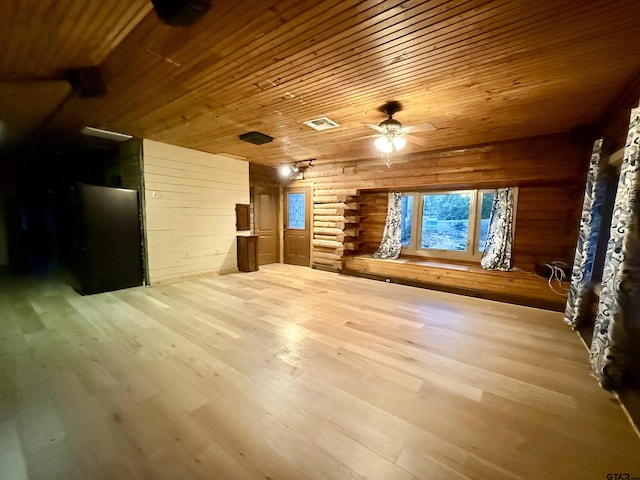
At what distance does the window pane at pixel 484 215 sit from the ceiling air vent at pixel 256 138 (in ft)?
13.8

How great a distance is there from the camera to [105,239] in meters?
4.40

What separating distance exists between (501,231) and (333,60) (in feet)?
13.8

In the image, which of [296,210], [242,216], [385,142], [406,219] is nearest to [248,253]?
[242,216]

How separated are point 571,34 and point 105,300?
243 inches

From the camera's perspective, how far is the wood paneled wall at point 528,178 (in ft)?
12.8

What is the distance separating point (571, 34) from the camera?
71.7 inches

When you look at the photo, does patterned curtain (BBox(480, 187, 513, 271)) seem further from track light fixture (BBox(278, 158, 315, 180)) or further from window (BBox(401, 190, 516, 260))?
track light fixture (BBox(278, 158, 315, 180))

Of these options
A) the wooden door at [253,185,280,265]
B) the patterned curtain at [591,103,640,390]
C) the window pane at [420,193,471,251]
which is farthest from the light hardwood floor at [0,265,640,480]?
the wooden door at [253,185,280,265]

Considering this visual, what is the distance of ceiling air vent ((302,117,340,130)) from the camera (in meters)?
3.61

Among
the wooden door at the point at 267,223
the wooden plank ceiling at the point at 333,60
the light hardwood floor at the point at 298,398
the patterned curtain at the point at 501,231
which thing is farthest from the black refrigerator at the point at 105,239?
the patterned curtain at the point at 501,231

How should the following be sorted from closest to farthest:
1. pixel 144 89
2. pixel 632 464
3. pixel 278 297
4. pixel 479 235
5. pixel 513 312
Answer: pixel 632 464, pixel 144 89, pixel 513 312, pixel 278 297, pixel 479 235

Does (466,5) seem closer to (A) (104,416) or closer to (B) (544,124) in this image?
(B) (544,124)

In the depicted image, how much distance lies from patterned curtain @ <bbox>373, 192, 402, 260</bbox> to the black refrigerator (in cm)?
509

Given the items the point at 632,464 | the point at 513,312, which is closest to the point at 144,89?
the point at 632,464
